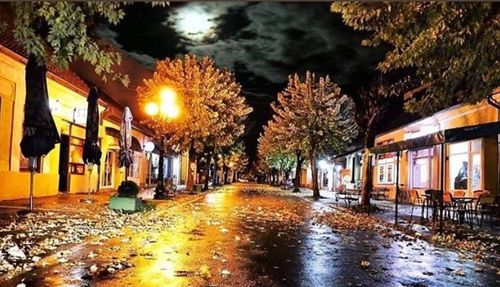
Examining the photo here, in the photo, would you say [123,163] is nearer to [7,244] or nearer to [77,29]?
[7,244]

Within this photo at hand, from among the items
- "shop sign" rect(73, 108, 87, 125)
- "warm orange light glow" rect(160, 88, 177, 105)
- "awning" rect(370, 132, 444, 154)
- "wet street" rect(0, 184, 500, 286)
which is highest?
"warm orange light glow" rect(160, 88, 177, 105)

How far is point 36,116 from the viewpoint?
43.6 feet

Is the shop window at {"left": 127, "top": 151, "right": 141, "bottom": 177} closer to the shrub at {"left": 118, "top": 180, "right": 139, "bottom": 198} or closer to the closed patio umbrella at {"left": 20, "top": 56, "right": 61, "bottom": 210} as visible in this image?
the shrub at {"left": 118, "top": 180, "right": 139, "bottom": 198}

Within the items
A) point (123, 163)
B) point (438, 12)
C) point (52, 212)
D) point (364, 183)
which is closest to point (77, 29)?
point (438, 12)

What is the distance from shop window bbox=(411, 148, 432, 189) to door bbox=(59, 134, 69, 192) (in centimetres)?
1973

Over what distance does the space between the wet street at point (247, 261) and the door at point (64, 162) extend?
45.5ft

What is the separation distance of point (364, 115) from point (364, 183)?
3547mm

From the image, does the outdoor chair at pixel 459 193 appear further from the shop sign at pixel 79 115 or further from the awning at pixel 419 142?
the shop sign at pixel 79 115

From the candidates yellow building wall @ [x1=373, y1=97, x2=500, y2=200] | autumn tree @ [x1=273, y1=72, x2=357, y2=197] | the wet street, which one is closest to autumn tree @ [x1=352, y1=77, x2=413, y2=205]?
yellow building wall @ [x1=373, y1=97, x2=500, y2=200]

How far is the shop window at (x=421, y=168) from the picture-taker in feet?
99.7

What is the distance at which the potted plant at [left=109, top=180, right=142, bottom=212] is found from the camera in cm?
1816

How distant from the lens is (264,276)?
7961 mm

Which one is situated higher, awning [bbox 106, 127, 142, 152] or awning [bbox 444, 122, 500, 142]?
awning [bbox 106, 127, 142, 152]

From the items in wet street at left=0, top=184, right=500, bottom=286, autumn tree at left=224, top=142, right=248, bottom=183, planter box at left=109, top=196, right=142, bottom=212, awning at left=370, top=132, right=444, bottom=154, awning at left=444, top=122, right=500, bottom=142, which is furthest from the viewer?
autumn tree at left=224, top=142, right=248, bottom=183
